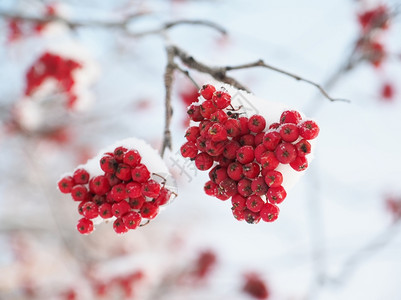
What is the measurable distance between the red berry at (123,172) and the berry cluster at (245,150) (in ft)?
0.81

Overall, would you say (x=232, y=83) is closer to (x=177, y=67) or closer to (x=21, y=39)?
(x=177, y=67)

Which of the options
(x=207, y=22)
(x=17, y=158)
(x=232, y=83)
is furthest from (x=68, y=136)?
(x=232, y=83)

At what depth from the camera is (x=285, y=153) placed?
1187 millimetres

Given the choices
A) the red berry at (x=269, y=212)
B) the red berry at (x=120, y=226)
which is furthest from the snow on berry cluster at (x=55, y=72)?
the red berry at (x=269, y=212)

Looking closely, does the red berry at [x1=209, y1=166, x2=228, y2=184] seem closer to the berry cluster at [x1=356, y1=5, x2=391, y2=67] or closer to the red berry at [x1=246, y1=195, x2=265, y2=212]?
the red berry at [x1=246, y1=195, x2=265, y2=212]

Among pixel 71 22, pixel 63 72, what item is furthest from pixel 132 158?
pixel 63 72

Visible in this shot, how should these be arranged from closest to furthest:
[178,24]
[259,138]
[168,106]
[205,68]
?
[259,138] → [168,106] → [205,68] → [178,24]

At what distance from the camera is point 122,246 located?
8859mm

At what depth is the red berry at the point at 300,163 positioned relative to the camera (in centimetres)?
122

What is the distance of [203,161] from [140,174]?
265mm

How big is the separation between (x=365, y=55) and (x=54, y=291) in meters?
6.00

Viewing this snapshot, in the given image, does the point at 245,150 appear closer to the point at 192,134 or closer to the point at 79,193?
the point at 192,134

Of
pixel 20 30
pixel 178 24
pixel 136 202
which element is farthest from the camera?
pixel 20 30

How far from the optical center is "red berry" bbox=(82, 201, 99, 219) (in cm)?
137
